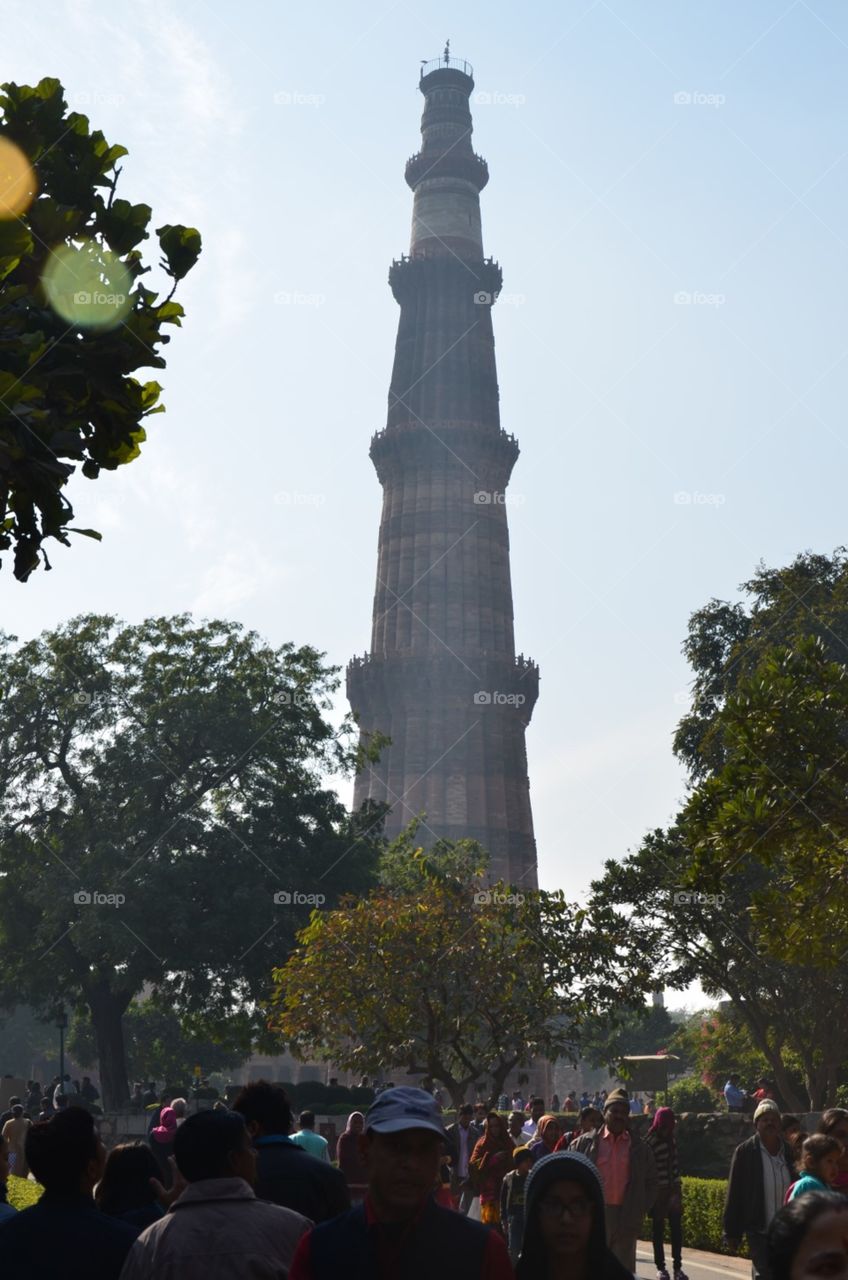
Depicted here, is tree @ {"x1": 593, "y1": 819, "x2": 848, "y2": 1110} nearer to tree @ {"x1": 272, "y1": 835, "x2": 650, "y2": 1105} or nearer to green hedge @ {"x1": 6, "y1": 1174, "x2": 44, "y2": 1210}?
tree @ {"x1": 272, "y1": 835, "x2": 650, "y2": 1105}

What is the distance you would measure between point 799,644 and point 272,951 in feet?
90.9

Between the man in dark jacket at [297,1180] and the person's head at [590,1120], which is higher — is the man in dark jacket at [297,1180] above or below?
below

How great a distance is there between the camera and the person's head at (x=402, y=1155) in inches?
176

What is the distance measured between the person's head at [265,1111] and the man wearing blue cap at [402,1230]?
2873 mm

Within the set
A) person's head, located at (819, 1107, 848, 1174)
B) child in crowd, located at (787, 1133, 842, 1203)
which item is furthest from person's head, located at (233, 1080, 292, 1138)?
person's head, located at (819, 1107, 848, 1174)

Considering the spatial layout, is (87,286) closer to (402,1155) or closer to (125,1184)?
(125,1184)

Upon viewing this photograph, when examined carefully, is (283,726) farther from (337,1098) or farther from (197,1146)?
(197,1146)

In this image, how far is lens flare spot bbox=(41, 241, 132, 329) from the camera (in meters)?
8.25

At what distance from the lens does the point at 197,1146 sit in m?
5.28

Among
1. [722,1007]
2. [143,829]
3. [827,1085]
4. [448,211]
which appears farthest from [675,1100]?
[448,211]

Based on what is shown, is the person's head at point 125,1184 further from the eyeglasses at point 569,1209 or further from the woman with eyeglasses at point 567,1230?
the eyeglasses at point 569,1209

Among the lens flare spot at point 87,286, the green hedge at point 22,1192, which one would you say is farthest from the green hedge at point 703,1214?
the lens flare spot at point 87,286

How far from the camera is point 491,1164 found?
15.7 metres

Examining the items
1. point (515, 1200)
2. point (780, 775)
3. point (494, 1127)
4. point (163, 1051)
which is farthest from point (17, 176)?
point (163, 1051)
